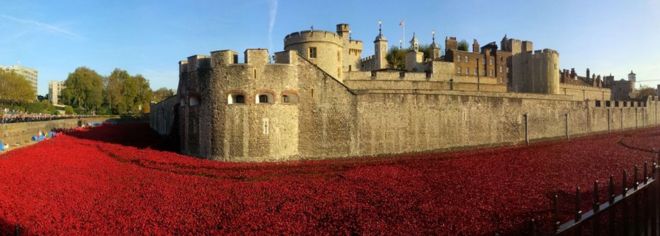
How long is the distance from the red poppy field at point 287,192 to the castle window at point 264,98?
12.9 ft

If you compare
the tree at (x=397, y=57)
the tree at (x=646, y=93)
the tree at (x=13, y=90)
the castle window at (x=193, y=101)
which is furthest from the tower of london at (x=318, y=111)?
the tree at (x=646, y=93)

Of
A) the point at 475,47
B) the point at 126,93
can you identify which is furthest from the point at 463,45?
the point at 126,93

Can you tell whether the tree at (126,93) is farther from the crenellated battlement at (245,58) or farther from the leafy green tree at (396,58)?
the crenellated battlement at (245,58)

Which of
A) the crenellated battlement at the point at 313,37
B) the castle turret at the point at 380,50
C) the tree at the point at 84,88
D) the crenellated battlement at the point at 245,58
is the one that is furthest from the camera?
the tree at the point at 84,88

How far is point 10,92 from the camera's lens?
256 feet

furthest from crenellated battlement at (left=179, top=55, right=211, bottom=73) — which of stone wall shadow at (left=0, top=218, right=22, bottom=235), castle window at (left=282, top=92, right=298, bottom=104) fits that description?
stone wall shadow at (left=0, top=218, right=22, bottom=235)

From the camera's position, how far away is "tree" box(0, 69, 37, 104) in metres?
77.9

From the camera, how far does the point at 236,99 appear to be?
2514cm

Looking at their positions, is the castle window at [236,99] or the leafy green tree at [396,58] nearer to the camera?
the castle window at [236,99]

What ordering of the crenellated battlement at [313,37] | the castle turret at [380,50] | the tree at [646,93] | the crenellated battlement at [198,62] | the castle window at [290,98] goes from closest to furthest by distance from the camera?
1. the castle window at [290,98]
2. the crenellated battlement at [198,62]
3. the crenellated battlement at [313,37]
4. the castle turret at [380,50]
5. the tree at [646,93]

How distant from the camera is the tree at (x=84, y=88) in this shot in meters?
89.5

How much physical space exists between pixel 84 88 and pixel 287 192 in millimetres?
90196

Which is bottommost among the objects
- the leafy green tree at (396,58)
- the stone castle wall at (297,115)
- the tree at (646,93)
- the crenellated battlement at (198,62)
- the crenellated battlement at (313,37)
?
the stone castle wall at (297,115)

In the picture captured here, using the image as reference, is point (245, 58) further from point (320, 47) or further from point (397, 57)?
point (397, 57)
